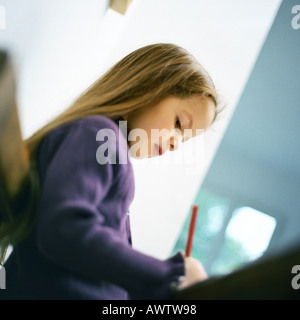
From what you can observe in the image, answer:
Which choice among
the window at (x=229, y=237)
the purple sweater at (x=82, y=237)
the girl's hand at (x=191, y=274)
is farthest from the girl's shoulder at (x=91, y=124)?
the window at (x=229, y=237)

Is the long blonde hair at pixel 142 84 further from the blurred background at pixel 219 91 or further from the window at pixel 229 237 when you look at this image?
the window at pixel 229 237

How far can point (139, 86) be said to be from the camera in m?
0.39

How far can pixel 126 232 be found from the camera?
1.18 ft

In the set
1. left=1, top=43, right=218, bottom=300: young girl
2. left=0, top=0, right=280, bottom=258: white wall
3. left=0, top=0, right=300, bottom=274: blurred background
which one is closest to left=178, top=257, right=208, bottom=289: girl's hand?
left=1, top=43, right=218, bottom=300: young girl

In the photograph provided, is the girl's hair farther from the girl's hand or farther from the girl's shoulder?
the girl's hand

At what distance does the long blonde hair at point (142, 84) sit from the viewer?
1.19 ft

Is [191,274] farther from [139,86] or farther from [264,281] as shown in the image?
[139,86]

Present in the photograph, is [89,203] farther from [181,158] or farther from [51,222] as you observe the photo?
[181,158]

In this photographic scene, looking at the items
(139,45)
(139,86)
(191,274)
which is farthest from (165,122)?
(139,45)

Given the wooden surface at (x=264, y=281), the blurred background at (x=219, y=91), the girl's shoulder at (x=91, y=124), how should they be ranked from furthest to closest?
1. the blurred background at (x=219, y=91)
2. the girl's shoulder at (x=91, y=124)
3. the wooden surface at (x=264, y=281)

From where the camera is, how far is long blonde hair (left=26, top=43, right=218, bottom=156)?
36 cm

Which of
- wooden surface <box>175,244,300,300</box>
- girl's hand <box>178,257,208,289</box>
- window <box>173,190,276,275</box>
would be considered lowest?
window <box>173,190,276,275</box>

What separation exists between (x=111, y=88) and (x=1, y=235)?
0.21m

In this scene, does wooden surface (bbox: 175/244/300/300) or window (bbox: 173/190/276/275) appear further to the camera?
window (bbox: 173/190/276/275)
